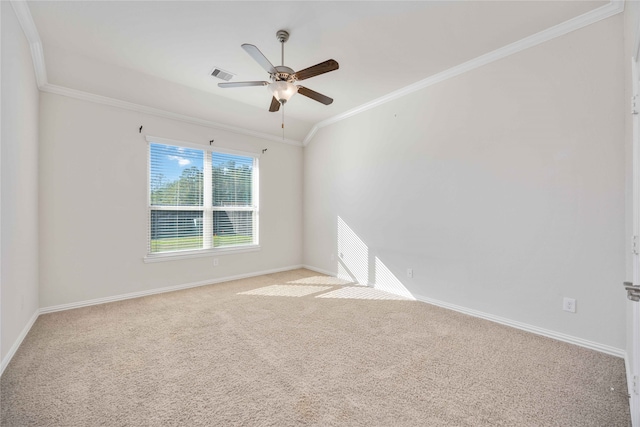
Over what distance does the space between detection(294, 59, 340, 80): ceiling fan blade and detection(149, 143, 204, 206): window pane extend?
2724 mm

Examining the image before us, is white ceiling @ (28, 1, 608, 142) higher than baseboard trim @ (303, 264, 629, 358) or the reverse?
higher

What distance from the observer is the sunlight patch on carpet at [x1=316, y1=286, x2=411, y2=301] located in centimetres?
392

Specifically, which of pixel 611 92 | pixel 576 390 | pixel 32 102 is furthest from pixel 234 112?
pixel 576 390

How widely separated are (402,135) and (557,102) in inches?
67.8

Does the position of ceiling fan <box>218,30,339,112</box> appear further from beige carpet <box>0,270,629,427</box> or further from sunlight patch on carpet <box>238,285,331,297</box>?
sunlight patch on carpet <box>238,285,331,297</box>

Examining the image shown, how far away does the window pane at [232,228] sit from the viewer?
4746mm

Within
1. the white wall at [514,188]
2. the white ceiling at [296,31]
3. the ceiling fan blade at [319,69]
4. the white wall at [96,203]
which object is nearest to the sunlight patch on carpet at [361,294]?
the white wall at [514,188]

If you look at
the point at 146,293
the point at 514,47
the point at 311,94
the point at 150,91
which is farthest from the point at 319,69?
the point at 146,293

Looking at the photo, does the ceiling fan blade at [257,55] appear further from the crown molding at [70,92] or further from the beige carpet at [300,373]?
the beige carpet at [300,373]

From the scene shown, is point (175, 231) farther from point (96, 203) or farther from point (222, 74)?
point (222, 74)

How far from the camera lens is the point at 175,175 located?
4.31 metres

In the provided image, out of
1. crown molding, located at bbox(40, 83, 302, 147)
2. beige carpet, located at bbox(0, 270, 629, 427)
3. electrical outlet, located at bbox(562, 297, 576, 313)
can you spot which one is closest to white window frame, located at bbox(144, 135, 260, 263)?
crown molding, located at bbox(40, 83, 302, 147)

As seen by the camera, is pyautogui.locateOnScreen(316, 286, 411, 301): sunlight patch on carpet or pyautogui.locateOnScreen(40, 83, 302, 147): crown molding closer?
pyautogui.locateOnScreen(40, 83, 302, 147): crown molding

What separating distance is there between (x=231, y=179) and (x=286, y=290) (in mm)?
2201
